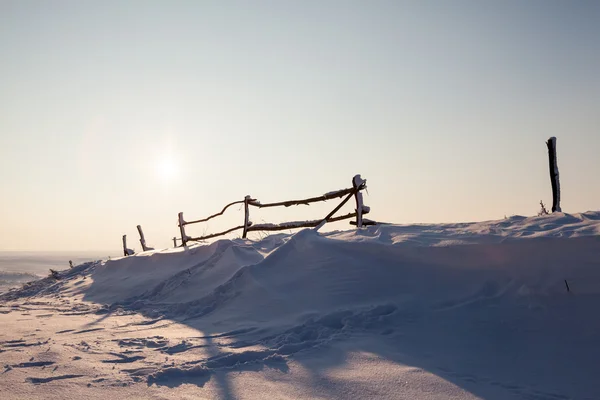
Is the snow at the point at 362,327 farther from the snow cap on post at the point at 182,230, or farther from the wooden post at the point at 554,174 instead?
the snow cap on post at the point at 182,230

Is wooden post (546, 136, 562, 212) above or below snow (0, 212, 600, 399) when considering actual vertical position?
above

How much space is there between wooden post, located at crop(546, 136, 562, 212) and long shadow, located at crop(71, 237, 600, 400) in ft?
13.4

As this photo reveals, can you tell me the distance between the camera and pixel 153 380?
2.48 metres

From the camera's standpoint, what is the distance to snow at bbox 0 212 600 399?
95.1 inches

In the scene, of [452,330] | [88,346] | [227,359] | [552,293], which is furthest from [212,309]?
[552,293]

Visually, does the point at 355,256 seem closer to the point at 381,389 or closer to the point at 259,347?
the point at 259,347

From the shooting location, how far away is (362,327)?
342 centimetres

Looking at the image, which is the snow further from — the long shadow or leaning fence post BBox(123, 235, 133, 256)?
leaning fence post BBox(123, 235, 133, 256)

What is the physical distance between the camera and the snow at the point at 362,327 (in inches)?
95.1

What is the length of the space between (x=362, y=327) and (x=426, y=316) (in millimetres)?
573

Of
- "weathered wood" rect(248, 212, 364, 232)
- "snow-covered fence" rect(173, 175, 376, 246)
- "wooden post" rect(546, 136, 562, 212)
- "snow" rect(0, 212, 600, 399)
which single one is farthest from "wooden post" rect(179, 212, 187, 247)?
"wooden post" rect(546, 136, 562, 212)

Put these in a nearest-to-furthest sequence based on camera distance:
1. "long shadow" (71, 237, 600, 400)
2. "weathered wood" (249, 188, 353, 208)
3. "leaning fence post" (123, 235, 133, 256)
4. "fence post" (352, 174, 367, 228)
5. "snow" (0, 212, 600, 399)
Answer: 1. "snow" (0, 212, 600, 399)
2. "long shadow" (71, 237, 600, 400)
3. "fence post" (352, 174, 367, 228)
4. "weathered wood" (249, 188, 353, 208)
5. "leaning fence post" (123, 235, 133, 256)

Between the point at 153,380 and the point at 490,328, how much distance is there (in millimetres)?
2522

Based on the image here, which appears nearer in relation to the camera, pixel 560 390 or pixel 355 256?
pixel 560 390
